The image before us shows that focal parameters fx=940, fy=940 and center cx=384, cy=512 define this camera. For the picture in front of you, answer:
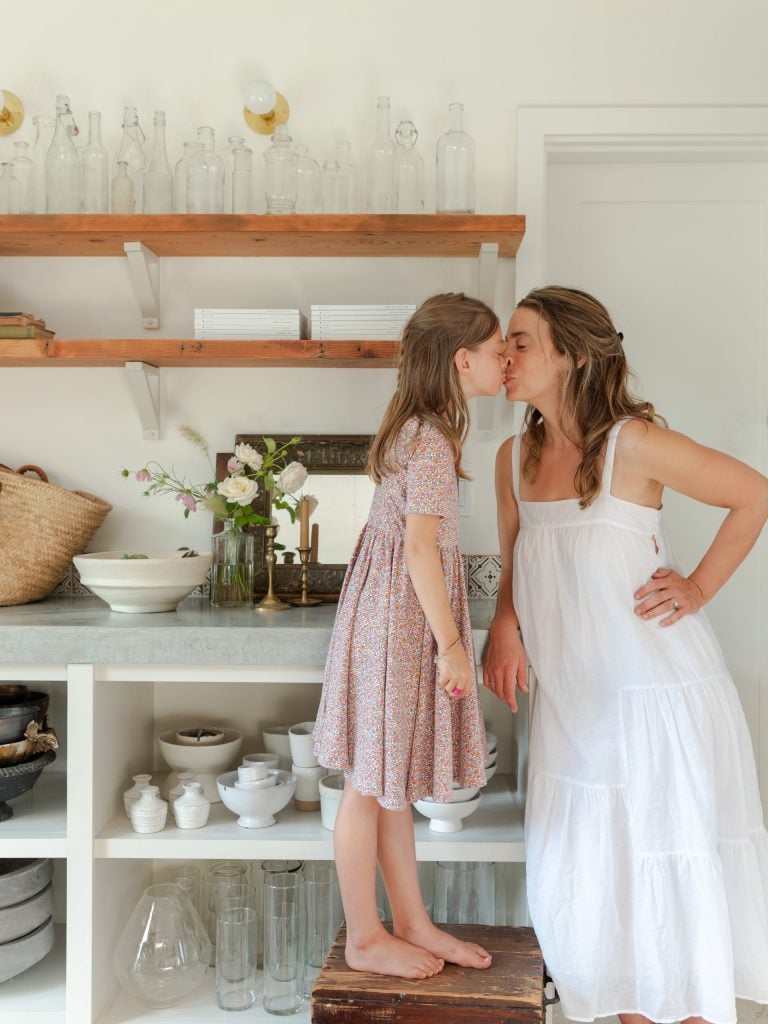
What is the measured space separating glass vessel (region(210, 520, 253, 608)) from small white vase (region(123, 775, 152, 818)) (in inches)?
16.2

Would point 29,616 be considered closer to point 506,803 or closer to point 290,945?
point 290,945

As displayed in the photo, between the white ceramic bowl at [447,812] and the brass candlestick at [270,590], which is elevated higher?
the brass candlestick at [270,590]

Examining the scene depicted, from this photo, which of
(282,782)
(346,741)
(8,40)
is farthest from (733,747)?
(8,40)

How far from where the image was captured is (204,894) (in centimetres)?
Answer: 225

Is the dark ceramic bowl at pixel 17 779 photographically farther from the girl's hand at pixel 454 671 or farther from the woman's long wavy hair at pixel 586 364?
the woman's long wavy hair at pixel 586 364

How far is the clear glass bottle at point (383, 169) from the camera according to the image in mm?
2201

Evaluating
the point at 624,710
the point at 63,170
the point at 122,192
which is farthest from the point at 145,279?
the point at 624,710

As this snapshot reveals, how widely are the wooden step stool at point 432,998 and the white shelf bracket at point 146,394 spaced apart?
130cm

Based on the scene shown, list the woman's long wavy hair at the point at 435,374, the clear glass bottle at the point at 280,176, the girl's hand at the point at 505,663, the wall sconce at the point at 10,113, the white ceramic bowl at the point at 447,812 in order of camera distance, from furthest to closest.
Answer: the wall sconce at the point at 10,113 < the clear glass bottle at the point at 280,176 < the white ceramic bowl at the point at 447,812 < the girl's hand at the point at 505,663 < the woman's long wavy hair at the point at 435,374

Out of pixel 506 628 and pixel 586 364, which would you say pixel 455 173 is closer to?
pixel 586 364

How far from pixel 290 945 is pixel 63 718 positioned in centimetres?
85

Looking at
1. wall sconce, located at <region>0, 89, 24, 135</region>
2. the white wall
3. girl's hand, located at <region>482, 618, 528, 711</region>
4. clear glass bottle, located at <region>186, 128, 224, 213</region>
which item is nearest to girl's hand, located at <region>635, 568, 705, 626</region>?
girl's hand, located at <region>482, 618, 528, 711</region>

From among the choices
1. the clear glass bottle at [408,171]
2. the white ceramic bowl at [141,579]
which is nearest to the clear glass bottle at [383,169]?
the clear glass bottle at [408,171]

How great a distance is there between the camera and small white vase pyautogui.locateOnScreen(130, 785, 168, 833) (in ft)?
6.23
